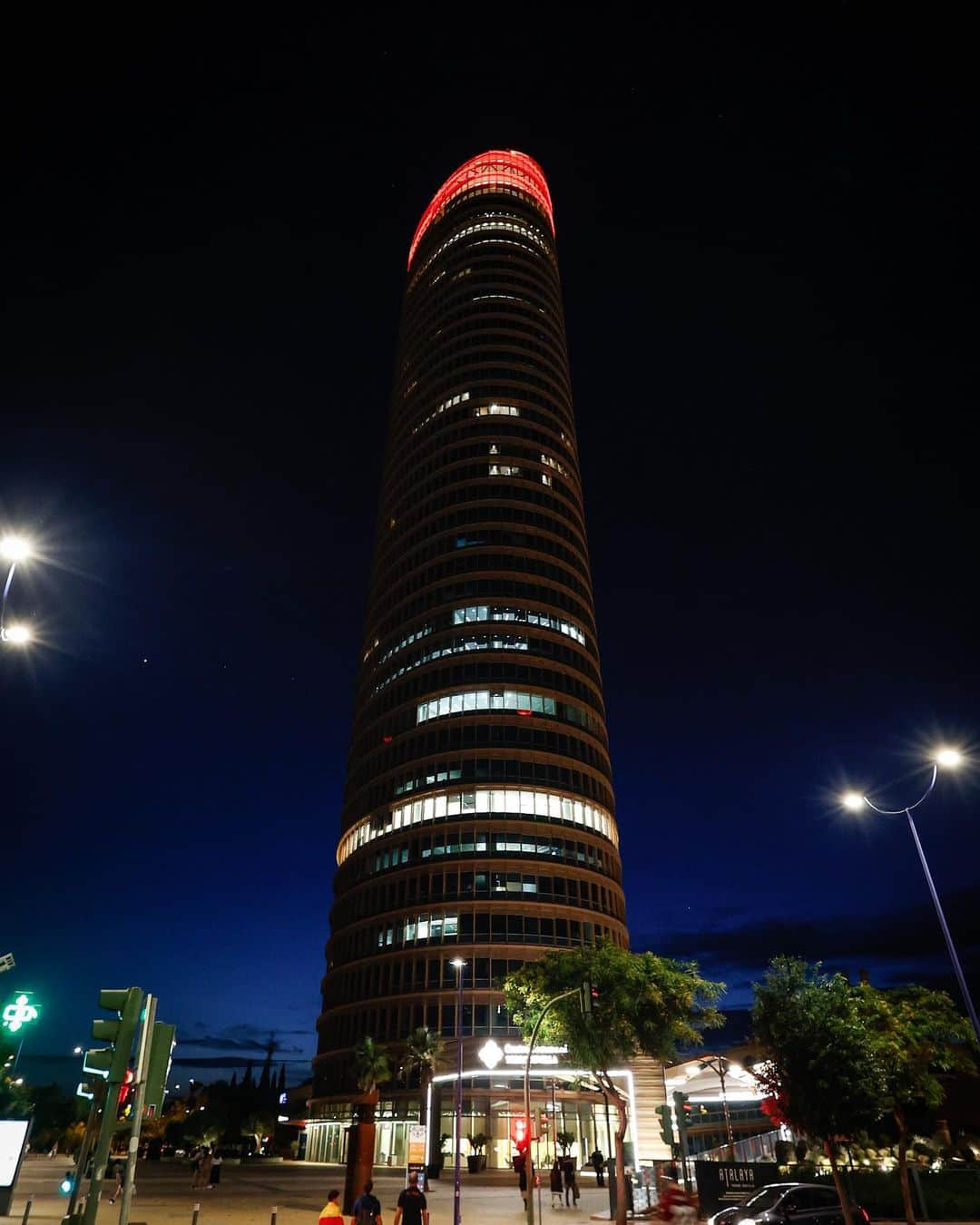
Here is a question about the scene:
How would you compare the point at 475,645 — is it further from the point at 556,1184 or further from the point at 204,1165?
the point at 204,1165

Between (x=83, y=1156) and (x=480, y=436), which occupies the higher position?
(x=480, y=436)

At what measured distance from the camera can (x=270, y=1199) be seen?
3509 centimetres

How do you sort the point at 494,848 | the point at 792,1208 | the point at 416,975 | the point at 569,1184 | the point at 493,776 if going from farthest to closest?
the point at 493,776
the point at 494,848
the point at 416,975
the point at 569,1184
the point at 792,1208

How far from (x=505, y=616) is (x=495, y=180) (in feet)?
291

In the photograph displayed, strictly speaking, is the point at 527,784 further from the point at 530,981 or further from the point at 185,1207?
the point at 185,1207

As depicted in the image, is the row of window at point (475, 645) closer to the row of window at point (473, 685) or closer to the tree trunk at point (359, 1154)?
the row of window at point (473, 685)

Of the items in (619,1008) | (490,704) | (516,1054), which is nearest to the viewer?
(619,1008)

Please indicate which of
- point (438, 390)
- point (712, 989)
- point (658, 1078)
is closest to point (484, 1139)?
point (658, 1078)

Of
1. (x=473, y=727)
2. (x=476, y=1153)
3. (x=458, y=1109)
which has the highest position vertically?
(x=473, y=727)

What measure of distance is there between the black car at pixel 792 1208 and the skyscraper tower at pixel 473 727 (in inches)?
1696

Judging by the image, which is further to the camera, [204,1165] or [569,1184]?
[204,1165]

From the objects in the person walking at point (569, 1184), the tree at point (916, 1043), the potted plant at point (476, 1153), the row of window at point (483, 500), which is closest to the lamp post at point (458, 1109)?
the person walking at point (569, 1184)

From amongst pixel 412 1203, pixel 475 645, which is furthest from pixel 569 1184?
pixel 475 645

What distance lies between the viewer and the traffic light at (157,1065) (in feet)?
32.7
